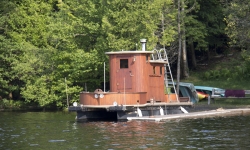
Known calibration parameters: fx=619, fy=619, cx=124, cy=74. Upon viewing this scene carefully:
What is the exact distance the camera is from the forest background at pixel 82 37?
133ft

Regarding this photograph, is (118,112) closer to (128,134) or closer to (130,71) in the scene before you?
(130,71)

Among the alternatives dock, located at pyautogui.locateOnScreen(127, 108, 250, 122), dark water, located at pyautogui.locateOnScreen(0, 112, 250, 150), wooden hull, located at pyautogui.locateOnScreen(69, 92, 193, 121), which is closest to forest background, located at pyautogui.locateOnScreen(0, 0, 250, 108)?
dock, located at pyautogui.locateOnScreen(127, 108, 250, 122)

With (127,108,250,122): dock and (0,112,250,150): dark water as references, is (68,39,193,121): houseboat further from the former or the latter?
(0,112,250,150): dark water

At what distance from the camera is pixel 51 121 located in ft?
106

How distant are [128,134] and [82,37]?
757 inches

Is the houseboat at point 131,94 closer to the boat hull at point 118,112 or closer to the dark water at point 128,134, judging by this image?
the boat hull at point 118,112

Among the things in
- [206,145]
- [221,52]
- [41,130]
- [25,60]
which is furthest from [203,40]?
[206,145]

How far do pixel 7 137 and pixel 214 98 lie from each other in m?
19.4

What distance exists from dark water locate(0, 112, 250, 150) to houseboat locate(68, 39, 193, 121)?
0.98 metres

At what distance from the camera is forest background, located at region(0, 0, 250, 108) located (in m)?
40.6

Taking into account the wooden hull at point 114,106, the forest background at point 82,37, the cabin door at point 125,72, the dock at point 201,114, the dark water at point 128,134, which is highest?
the forest background at point 82,37

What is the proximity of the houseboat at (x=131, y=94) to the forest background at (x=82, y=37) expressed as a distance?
19.2 feet

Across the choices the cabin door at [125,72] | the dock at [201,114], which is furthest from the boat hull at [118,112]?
the cabin door at [125,72]

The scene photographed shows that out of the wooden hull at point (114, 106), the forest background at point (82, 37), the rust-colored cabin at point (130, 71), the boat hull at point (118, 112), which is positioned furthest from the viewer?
the forest background at point (82, 37)
